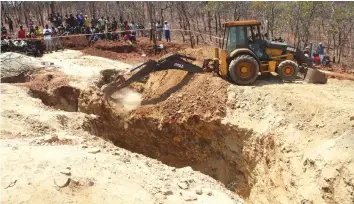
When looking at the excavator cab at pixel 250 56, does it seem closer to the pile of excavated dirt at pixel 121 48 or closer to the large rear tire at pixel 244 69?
the large rear tire at pixel 244 69

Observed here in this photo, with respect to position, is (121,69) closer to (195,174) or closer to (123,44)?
(123,44)

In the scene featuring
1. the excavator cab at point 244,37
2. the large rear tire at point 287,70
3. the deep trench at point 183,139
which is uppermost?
the excavator cab at point 244,37

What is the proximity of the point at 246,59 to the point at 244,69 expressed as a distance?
35cm

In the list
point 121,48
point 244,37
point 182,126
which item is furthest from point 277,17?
point 182,126

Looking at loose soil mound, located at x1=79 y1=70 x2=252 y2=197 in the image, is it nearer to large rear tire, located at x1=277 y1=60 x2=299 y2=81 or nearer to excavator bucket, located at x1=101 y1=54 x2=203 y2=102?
excavator bucket, located at x1=101 y1=54 x2=203 y2=102

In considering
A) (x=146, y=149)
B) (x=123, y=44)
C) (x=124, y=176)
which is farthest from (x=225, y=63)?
(x=123, y=44)

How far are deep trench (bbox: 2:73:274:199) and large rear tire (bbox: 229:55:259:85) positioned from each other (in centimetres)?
174

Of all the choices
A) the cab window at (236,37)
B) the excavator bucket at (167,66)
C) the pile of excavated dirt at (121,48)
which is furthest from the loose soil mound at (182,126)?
the pile of excavated dirt at (121,48)

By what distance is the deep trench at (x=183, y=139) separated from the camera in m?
11.4

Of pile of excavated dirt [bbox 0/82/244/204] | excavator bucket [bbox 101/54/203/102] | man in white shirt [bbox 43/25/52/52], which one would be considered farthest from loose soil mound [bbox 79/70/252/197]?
man in white shirt [bbox 43/25/52/52]

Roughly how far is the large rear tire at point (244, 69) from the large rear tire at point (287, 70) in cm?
88

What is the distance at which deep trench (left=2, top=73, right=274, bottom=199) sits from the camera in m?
11.4

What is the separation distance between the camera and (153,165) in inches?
341

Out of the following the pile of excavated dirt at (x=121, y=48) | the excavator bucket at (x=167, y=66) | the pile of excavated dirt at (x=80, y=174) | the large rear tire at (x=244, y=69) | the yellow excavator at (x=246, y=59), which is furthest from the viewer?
the pile of excavated dirt at (x=121, y=48)
